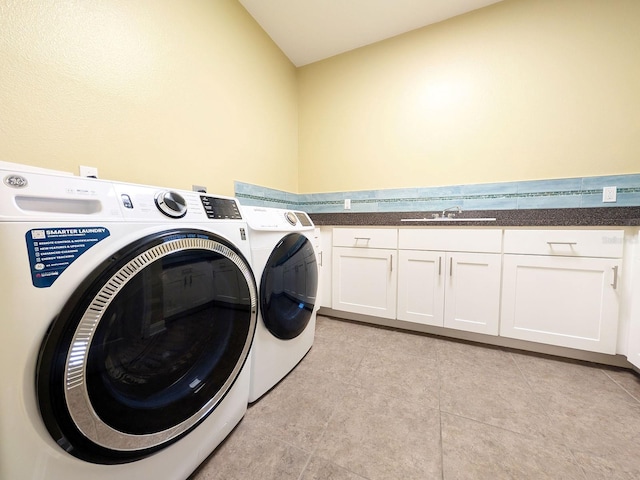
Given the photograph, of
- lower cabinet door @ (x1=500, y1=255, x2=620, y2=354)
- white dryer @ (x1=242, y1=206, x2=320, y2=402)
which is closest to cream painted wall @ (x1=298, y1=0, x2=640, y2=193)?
lower cabinet door @ (x1=500, y1=255, x2=620, y2=354)

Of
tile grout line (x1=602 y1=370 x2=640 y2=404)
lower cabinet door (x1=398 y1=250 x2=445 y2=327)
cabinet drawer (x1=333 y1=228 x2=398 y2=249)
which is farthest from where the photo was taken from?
cabinet drawer (x1=333 y1=228 x2=398 y2=249)

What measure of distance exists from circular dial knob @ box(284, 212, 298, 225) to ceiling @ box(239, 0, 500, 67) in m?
1.58

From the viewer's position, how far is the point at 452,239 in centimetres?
154

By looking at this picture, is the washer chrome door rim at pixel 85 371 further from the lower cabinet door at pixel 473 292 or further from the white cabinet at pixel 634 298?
the white cabinet at pixel 634 298

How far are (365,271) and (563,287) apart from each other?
1.13 meters

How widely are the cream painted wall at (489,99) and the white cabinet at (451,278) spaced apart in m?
0.61

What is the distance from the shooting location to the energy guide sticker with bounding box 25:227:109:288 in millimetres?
407

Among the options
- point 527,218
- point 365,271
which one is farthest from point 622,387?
A: point 365,271

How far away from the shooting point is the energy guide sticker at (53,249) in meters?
0.41

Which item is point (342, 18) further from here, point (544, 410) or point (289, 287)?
point (544, 410)

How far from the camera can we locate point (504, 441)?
2.82 ft

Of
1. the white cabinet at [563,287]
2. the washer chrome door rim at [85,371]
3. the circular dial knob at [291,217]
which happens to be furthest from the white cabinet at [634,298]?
the washer chrome door rim at [85,371]

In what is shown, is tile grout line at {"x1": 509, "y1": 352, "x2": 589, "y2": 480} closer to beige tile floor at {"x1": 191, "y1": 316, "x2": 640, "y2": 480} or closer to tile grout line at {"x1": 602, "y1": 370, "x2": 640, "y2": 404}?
beige tile floor at {"x1": 191, "y1": 316, "x2": 640, "y2": 480}

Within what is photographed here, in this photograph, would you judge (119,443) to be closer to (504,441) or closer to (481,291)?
(504,441)
